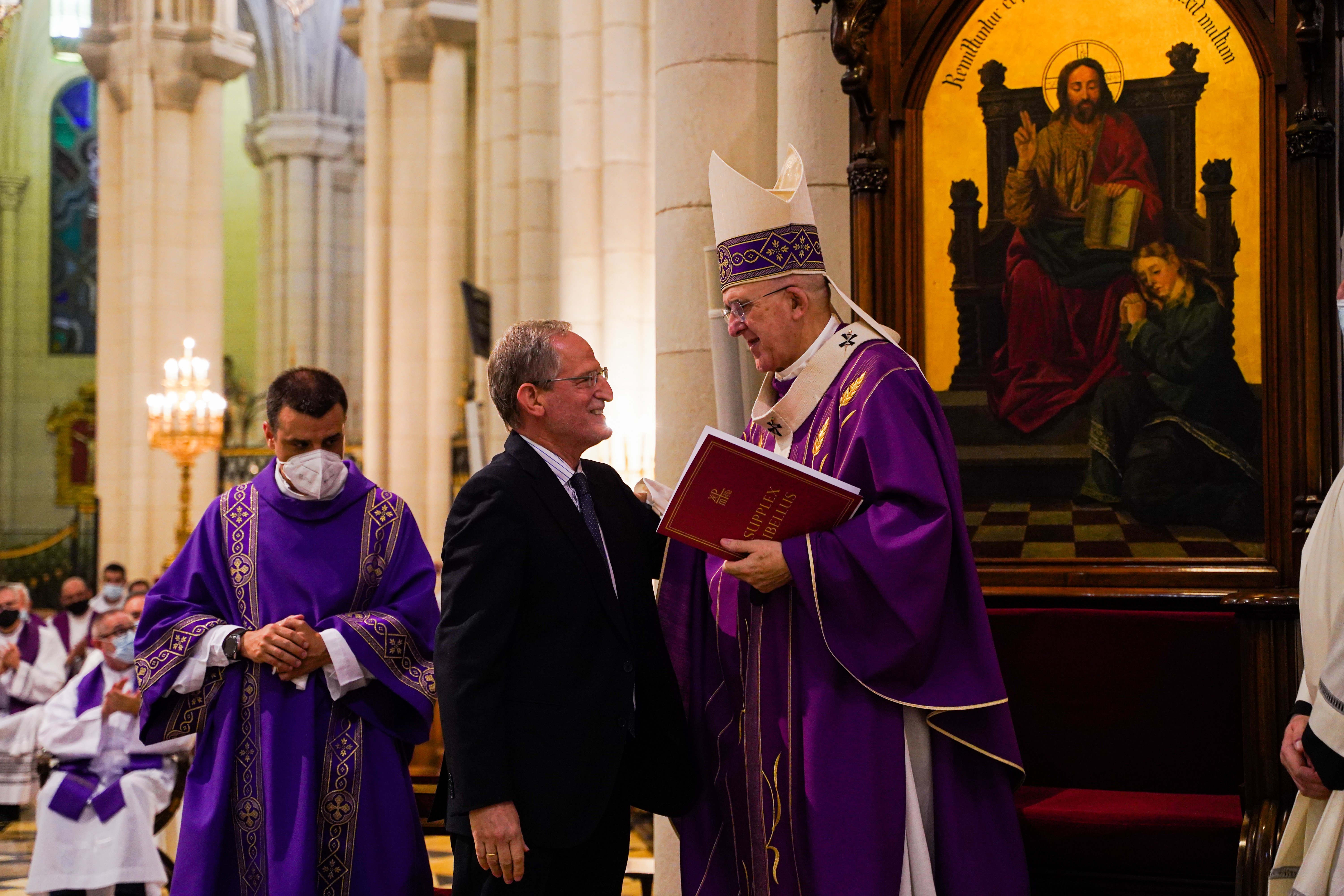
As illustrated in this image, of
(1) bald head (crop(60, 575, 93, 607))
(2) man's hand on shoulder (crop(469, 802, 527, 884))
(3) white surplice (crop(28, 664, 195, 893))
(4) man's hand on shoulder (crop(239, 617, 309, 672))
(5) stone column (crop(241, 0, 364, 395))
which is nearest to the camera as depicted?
(2) man's hand on shoulder (crop(469, 802, 527, 884))

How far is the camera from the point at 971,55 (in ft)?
15.9

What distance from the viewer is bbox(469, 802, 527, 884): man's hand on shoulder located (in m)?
3.10

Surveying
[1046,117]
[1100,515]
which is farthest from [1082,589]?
[1046,117]

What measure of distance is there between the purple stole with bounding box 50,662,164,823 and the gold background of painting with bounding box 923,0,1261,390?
14.1 ft

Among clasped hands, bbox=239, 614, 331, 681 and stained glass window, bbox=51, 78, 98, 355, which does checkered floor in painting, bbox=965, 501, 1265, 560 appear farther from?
stained glass window, bbox=51, 78, 98, 355

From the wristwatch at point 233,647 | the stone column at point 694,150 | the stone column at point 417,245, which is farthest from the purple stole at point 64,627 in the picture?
the wristwatch at point 233,647

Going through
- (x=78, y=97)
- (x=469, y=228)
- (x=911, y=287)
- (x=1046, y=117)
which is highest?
(x=78, y=97)

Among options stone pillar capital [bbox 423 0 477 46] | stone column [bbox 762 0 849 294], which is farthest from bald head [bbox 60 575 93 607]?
stone column [bbox 762 0 849 294]

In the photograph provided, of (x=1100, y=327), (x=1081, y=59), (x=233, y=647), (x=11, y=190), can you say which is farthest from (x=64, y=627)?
(x=11, y=190)

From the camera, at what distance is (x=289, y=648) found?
3.78 meters

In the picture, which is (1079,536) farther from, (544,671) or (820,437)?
(544,671)

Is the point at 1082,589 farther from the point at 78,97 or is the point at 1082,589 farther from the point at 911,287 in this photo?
the point at 78,97

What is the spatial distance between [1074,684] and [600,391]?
1916 mm

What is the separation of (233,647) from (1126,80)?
3176mm
